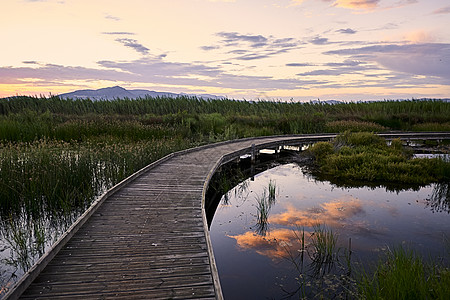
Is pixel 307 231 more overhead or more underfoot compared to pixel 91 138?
more underfoot

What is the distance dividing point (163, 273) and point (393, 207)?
Result: 648 centimetres

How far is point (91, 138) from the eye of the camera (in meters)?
12.5

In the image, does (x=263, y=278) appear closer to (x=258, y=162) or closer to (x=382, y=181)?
(x=382, y=181)

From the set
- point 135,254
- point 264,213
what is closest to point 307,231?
point 264,213

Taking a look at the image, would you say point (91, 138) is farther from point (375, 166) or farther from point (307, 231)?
point (375, 166)

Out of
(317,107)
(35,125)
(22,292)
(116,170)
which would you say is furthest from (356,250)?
(317,107)

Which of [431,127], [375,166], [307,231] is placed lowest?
[307,231]

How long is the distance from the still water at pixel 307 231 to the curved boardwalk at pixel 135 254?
0.94 meters

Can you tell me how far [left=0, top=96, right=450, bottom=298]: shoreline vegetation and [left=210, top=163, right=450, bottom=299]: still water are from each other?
290 centimetres

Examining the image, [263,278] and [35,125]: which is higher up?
[35,125]

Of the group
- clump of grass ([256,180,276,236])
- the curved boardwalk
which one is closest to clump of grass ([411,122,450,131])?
clump of grass ([256,180,276,236])

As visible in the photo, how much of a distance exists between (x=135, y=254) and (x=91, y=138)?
9.77 metres

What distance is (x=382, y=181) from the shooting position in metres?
10.2

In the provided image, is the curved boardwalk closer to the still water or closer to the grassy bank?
the still water
